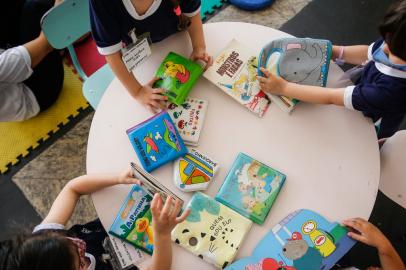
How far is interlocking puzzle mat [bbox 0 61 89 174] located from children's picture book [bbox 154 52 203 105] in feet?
2.75

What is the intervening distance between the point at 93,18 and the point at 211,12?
1.14 meters

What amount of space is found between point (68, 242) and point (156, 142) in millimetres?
324

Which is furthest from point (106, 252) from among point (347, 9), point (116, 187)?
point (347, 9)

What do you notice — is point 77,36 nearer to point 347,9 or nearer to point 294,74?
point 294,74

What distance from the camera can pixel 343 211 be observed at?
90cm

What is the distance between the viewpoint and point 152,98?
1.00 m

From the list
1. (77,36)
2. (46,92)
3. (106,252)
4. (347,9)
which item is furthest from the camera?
(347,9)

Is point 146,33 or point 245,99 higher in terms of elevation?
point 146,33

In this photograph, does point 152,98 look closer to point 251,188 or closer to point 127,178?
point 127,178

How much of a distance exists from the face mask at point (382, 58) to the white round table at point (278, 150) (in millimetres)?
117

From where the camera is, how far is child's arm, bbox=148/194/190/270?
0.78 m

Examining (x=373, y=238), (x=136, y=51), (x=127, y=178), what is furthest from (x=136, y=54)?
(x=373, y=238)

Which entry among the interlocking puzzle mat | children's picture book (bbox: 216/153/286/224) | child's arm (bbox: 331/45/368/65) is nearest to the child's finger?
children's picture book (bbox: 216/153/286/224)

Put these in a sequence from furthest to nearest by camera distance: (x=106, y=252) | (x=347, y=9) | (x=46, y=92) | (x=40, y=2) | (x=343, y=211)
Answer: (x=347, y=9), (x=46, y=92), (x=40, y=2), (x=106, y=252), (x=343, y=211)
